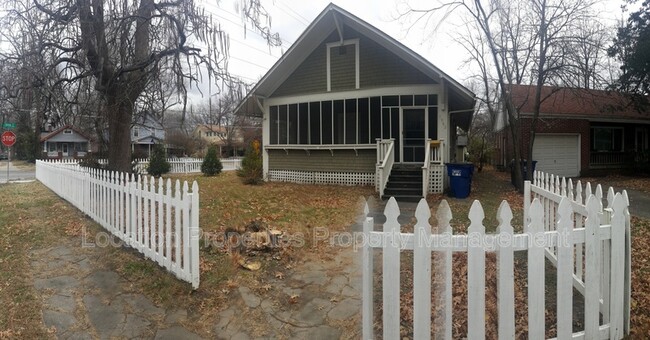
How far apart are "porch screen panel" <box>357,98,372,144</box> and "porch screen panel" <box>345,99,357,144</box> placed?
0.78 ft

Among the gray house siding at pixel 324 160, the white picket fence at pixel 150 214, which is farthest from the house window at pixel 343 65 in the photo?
the white picket fence at pixel 150 214

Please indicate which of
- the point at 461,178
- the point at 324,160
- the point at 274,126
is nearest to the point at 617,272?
the point at 461,178

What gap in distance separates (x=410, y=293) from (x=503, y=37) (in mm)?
12759

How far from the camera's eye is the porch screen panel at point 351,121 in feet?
46.3

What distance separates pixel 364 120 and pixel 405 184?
335cm

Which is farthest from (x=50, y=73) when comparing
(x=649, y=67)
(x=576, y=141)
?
(x=576, y=141)

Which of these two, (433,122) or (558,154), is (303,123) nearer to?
(433,122)

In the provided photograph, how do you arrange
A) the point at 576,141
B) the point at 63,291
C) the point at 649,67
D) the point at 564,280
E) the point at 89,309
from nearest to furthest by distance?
1. the point at 564,280
2. the point at 89,309
3. the point at 63,291
4. the point at 649,67
5. the point at 576,141

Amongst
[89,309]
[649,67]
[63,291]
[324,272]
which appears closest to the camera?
[89,309]

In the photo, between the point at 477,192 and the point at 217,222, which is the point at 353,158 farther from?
the point at 217,222

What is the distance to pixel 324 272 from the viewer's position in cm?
431

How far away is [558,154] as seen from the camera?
19.3 meters

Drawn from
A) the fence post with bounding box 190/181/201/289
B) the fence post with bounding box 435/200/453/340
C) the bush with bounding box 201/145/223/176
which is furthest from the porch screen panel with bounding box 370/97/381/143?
the bush with bounding box 201/145/223/176

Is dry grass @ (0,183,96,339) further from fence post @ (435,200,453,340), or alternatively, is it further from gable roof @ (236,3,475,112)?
gable roof @ (236,3,475,112)
